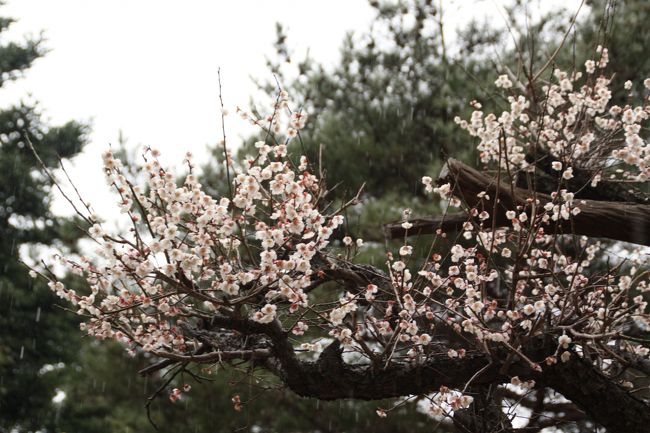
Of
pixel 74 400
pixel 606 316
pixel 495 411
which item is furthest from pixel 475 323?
pixel 74 400

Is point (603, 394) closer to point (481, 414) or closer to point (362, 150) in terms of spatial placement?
point (481, 414)

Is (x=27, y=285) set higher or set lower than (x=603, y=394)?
higher

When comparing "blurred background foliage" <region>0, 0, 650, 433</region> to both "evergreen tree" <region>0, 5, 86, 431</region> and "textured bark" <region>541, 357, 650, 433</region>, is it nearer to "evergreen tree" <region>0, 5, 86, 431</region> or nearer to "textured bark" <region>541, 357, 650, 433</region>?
"evergreen tree" <region>0, 5, 86, 431</region>

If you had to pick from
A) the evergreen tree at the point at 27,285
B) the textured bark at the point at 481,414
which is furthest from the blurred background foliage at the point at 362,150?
the textured bark at the point at 481,414

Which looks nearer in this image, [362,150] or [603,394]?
[603,394]

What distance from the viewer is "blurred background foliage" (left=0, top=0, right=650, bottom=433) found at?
6336 mm

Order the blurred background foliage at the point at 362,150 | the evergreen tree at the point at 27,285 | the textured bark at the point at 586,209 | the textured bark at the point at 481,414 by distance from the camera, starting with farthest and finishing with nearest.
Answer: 1. the evergreen tree at the point at 27,285
2. the blurred background foliage at the point at 362,150
3. the textured bark at the point at 481,414
4. the textured bark at the point at 586,209

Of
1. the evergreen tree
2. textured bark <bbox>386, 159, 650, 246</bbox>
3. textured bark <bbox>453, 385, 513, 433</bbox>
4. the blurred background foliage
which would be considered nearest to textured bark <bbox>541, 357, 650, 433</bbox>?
textured bark <bbox>453, 385, 513, 433</bbox>

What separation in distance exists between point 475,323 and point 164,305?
4.61 feet

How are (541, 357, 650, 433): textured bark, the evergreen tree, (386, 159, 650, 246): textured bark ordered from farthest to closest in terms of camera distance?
the evergreen tree < (386, 159, 650, 246): textured bark < (541, 357, 650, 433): textured bark

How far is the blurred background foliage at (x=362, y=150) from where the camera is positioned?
6.34 m

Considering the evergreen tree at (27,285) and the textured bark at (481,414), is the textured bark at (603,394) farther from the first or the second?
the evergreen tree at (27,285)

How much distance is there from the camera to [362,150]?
22.2 feet

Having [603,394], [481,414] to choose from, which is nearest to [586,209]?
[603,394]
